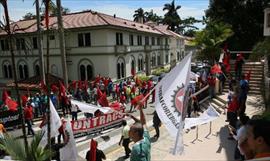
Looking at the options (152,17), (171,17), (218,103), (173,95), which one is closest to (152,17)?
(152,17)

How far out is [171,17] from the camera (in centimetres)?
8081

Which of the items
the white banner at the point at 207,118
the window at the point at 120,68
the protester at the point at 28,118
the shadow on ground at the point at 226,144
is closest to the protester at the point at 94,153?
the white banner at the point at 207,118

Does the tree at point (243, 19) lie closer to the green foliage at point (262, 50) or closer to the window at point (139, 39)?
the window at point (139, 39)

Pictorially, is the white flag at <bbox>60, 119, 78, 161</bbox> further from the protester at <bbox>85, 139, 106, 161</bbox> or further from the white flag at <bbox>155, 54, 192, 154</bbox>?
the white flag at <bbox>155, 54, 192, 154</bbox>

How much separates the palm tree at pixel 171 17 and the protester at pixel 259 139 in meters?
79.4

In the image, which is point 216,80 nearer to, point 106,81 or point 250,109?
point 250,109

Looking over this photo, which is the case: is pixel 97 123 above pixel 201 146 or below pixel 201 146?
above

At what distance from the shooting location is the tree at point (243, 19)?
31.4 m

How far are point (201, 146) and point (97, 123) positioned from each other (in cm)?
525

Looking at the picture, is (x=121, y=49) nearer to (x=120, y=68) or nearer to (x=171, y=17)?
(x=120, y=68)

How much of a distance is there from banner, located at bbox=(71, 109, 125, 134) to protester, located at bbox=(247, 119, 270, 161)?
11196 millimetres

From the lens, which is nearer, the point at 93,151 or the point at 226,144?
the point at 93,151

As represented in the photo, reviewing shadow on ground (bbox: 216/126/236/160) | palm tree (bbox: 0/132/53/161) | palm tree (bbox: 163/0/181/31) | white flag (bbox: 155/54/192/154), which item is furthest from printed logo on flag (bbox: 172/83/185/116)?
palm tree (bbox: 163/0/181/31)

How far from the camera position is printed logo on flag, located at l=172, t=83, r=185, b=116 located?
5.89 metres
